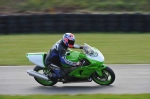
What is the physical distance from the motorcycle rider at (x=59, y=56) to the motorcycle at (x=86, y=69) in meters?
0.10

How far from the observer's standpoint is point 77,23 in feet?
66.3

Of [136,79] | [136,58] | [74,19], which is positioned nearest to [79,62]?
[136,79]

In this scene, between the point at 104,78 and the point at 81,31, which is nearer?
the point at 104,78

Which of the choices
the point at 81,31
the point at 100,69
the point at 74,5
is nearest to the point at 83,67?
the point at 100,69

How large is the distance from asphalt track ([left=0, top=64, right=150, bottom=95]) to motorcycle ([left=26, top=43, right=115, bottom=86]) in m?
0.20

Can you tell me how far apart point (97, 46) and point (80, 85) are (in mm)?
6745

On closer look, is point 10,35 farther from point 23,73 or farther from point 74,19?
point 23,73

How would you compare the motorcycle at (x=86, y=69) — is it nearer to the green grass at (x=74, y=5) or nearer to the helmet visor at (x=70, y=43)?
the helmet visor at (x=70, y=43)

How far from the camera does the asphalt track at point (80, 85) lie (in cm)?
946

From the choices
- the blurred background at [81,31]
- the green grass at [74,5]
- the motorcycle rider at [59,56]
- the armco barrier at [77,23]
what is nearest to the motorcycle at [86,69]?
the motorcycle rider at [59,56]

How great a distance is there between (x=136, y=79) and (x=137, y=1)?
15.5m

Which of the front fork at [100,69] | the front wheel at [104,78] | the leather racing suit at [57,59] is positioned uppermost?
the leather racing suit at [57,59]

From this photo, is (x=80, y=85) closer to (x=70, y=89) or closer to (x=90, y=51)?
(x=70, y=89)

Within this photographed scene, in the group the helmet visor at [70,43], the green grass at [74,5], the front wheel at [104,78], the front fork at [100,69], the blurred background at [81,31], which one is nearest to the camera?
the helmet visor at [70,43]
